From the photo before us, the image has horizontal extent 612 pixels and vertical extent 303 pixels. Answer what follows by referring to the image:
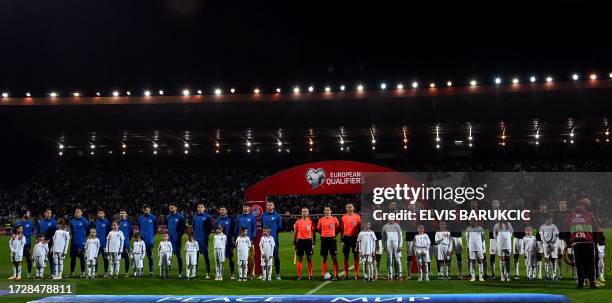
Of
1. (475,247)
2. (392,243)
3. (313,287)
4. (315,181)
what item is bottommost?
(313,287)

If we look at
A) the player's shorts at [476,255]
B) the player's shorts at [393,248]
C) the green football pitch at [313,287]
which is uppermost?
the player's shorts at [393,248]

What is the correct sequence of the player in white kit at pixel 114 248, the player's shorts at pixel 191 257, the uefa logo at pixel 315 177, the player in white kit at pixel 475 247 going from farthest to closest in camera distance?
the uefa logo at pixel 315 177 → the player in white kit at pixel 114 248 → the player's shorts at pixel 191 257 → the player in white kit at pixel 475 247

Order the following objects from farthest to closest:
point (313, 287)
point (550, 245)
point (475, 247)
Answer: point (475, 247)
point (550, 245)
point (313, 287)

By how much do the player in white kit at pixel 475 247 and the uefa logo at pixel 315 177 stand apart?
4.64 metres

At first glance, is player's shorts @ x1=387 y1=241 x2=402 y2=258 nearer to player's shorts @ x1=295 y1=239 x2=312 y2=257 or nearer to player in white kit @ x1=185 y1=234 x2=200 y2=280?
player's shorts @ x1=295 y1=239 x2=312 y2=257

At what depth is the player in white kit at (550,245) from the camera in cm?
1572

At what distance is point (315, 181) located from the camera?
1900cm

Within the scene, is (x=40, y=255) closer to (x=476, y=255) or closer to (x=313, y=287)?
(x=313, y=287)

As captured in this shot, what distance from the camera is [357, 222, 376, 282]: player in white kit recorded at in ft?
53.3

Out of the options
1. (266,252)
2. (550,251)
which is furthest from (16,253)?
(550,251)

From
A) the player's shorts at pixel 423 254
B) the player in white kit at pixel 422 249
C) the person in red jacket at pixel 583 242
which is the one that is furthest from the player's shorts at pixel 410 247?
A: the person in red jacket at pixel 583 242

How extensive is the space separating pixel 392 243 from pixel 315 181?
3.59 meters

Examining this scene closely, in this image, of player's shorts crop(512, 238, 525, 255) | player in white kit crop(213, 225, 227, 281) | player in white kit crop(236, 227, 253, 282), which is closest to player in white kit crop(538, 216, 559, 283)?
player's shorts crop(512, 238, 525, 255)

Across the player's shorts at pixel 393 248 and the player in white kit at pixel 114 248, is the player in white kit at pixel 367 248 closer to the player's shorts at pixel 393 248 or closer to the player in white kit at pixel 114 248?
the player's shorts at pixel 393 248
